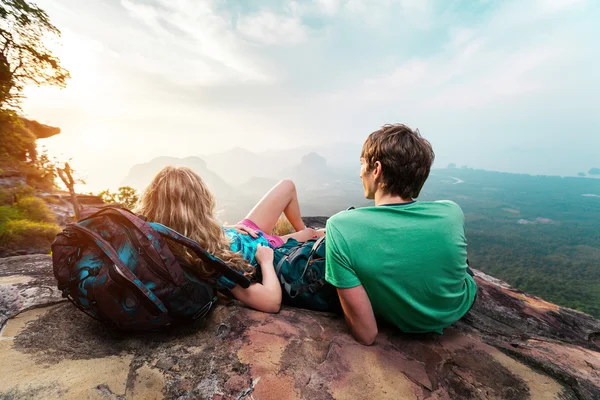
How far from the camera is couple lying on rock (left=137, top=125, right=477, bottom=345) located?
5.88 feet

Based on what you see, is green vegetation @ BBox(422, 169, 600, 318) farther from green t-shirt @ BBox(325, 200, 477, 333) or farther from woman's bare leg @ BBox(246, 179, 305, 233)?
green t-shirt @ BBox(325, 200, 477, 333)

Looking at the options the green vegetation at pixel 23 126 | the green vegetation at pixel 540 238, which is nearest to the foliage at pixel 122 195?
the green vegetation at pixel 23 126

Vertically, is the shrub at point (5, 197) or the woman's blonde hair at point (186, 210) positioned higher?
the woman's blonde hair at point (186, 210)

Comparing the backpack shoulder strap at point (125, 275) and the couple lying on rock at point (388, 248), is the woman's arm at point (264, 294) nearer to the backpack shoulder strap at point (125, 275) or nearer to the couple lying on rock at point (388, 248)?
the couple lying on rock at point (388, 248)

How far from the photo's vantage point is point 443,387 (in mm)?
1720

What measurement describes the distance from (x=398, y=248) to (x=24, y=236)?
9009mm

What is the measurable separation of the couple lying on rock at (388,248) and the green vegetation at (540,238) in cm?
1951

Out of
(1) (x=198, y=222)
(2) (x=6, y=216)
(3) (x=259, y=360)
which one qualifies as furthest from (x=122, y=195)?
(3) (x=259, y=360)

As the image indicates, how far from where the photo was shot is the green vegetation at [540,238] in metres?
46.6

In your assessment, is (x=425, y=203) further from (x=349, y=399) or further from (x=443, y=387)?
(x=349, y=399)

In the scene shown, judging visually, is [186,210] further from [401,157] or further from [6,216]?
[6,216]

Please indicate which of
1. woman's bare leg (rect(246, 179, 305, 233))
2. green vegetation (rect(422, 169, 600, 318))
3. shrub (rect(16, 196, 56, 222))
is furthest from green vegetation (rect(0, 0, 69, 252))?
green vegetation (rect(422, 169, 600, 318))

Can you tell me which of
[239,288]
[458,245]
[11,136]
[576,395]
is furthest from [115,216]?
[11,136]

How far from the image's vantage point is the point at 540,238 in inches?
3693
